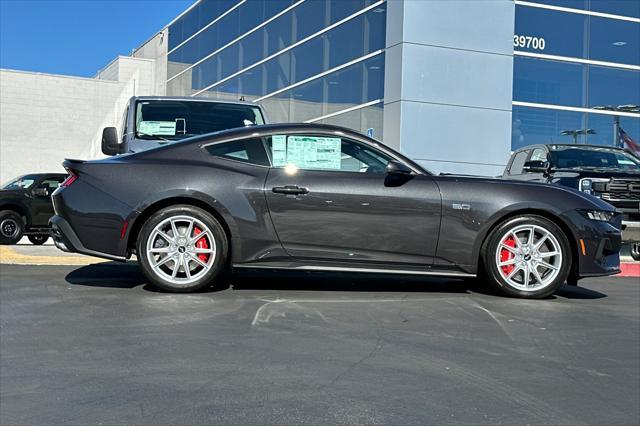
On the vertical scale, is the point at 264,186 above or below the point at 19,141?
below

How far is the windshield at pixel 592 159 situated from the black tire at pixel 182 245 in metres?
6.52

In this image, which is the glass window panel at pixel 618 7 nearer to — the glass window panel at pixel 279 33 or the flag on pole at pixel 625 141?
the flag on pole at pixel 625 141

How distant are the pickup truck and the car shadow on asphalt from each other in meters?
1.60

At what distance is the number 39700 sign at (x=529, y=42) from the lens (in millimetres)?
14719

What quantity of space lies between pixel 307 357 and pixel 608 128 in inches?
547

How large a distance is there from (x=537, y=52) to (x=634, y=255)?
20.9ft

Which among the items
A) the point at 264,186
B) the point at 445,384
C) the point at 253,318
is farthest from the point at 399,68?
the point at 445,384

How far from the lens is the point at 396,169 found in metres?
5.20

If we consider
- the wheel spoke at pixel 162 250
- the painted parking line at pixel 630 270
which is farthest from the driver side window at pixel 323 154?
the painted parking line at pixel 630 270

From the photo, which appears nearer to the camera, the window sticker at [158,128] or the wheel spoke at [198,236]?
the wheel spoke at [198,236]

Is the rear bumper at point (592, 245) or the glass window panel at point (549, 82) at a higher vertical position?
the glass window panel at point (549, 82)

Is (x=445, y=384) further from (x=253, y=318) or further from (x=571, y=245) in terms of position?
(x=571, y=245)

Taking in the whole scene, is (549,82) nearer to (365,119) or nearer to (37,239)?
(365,119)

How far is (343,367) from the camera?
11.8ft
